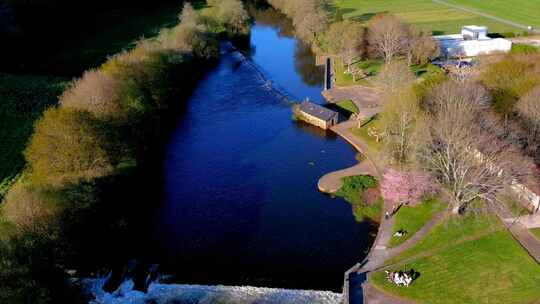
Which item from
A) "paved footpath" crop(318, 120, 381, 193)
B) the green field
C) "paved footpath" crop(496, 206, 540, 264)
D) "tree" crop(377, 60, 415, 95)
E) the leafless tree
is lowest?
"paved footpath" crop(496, 206, 540, 264)

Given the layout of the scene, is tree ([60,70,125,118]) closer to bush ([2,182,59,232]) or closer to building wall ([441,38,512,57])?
bush ([2,182,59,232])

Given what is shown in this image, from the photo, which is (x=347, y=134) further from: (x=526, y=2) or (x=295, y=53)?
(x=526, y=2)

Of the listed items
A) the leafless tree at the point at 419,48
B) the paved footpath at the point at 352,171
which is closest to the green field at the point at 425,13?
the leafless tree at the point at 419,48

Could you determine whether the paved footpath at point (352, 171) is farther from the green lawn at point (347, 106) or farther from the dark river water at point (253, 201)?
the green lawn at point (347, 106)

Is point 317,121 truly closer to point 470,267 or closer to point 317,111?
point 317,111

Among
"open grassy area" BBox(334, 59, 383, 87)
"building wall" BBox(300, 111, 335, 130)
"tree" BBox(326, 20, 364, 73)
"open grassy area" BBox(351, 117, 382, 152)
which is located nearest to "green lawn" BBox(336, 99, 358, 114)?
"open grassy area" BBox(351, 117, 382, 152)

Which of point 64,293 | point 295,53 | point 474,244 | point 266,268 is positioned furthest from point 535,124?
point 295,53

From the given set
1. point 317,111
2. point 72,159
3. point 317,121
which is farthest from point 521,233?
point 72,159
